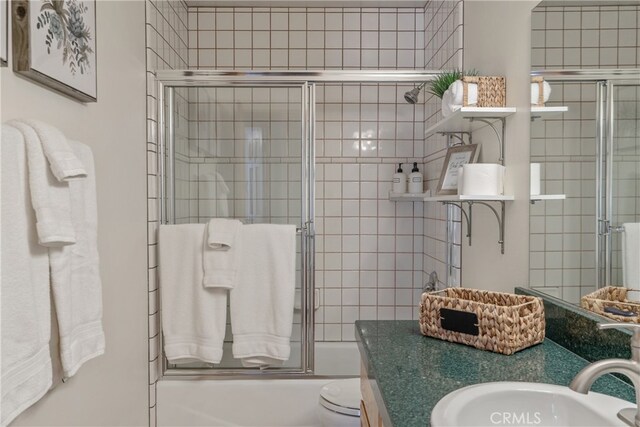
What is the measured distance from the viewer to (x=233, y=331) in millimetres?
2117

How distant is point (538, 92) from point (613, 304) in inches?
26.3

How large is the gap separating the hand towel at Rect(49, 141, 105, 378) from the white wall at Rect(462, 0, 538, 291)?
4.49 ft

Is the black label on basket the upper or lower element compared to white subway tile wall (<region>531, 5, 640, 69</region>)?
lower

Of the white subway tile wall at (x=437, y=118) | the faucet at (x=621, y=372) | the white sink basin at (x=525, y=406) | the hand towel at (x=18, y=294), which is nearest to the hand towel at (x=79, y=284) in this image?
the hand towel at (x=18, y=294)

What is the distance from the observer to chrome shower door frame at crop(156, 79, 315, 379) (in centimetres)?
213

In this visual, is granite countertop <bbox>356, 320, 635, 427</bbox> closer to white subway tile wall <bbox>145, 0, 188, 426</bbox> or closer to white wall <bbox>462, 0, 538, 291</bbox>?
white wall <bbox>462, 0, 538, 291</bbox>

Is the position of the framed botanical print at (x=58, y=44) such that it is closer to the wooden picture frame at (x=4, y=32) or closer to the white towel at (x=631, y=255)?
the wooden picture frame at (x=4, y=32)

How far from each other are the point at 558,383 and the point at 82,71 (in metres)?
1.60

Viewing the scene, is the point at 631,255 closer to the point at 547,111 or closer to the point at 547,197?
the point at 547,197

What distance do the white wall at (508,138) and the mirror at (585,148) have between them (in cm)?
6

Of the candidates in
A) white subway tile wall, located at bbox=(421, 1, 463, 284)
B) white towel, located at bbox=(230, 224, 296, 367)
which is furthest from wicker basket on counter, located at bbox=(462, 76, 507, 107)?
white towel, located at bbox=(230, 224, 296, 367)

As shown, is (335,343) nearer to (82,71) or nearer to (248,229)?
(248,229)

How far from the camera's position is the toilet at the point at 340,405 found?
1.88 meters

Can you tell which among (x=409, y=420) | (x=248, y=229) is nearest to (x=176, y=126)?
(x=248, y=229)
